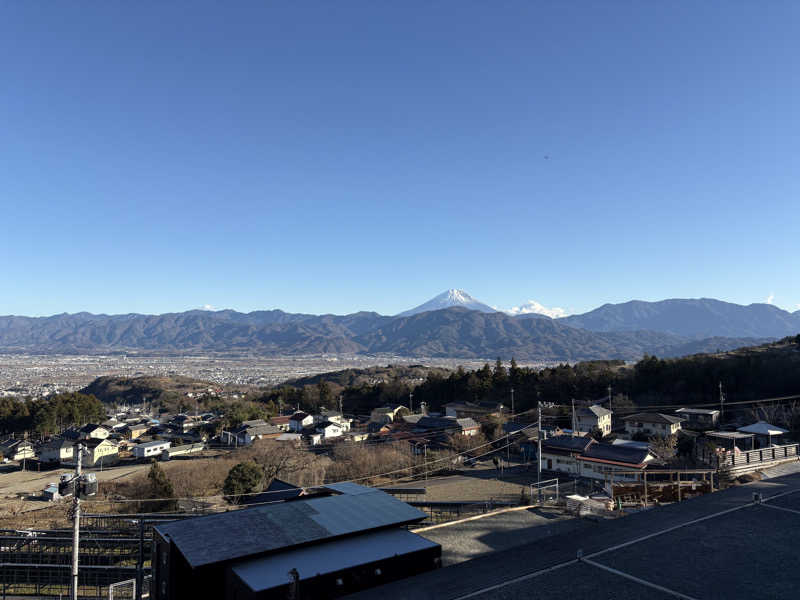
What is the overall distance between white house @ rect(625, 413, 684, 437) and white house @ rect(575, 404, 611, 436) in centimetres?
185

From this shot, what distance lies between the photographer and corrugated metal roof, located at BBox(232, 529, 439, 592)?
7895 millimetres

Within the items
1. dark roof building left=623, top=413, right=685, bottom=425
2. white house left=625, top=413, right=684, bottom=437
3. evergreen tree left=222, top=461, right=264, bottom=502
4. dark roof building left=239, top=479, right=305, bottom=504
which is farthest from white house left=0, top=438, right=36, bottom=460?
dark roof building left=623, top=413, right=685, bottom=425

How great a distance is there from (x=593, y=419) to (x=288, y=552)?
34707mm

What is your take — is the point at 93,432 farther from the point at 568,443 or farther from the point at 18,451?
the point at 568,443

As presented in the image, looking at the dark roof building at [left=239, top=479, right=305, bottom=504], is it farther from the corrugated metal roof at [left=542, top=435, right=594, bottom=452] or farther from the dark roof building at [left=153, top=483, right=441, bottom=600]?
the corrugated metal roof at [left=542, top=435, right=594, bottom=452]

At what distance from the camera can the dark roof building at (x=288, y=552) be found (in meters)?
8.01

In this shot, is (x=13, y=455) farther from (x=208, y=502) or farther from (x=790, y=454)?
(x=790, y=454)

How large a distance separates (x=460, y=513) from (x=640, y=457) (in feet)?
47.5

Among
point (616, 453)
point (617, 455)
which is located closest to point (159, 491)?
point (617, 455)

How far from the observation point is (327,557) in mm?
8688

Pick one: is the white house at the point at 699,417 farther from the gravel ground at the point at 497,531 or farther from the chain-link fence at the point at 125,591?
the chain-link fence at the point at 125,591

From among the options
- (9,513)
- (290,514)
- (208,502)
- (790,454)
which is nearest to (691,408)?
(790,454)

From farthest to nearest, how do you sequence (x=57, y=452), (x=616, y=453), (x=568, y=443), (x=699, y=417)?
1. (x=57, y=452)
2. (x=699, y=417)
3. (x=568, y=443)
4. (x=616, y=453)

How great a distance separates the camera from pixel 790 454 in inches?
656
